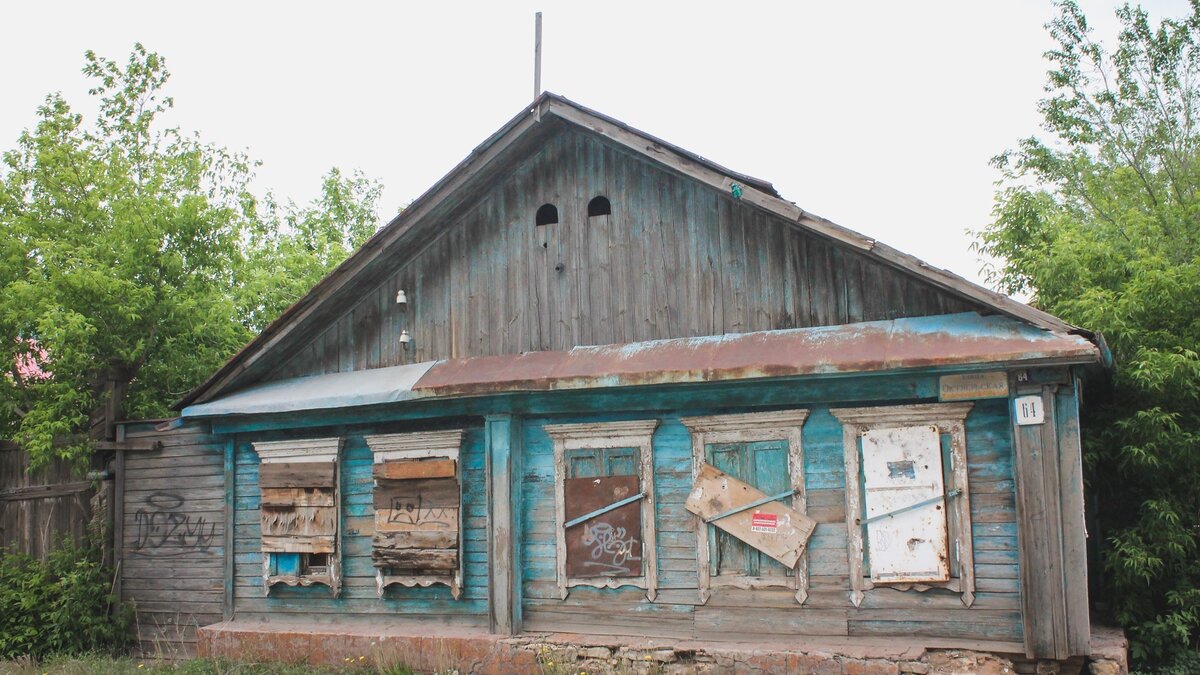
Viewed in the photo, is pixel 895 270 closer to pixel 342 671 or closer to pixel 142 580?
pixel 342 671

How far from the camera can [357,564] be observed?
11.1m

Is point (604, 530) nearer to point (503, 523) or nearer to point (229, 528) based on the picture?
point (503, 523)

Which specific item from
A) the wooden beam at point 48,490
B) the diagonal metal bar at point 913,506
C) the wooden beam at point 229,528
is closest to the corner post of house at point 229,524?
the wooden beam at point 229,528

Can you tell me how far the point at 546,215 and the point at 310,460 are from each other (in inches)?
146

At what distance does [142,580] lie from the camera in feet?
39.8

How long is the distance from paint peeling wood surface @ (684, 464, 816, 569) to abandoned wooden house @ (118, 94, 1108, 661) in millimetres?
27

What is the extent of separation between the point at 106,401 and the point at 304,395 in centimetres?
313

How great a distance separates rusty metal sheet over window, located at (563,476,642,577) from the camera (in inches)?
386

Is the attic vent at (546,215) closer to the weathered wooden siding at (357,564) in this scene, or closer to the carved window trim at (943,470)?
the weathered wooden siding at (357,564)

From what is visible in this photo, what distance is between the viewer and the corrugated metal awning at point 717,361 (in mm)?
8203

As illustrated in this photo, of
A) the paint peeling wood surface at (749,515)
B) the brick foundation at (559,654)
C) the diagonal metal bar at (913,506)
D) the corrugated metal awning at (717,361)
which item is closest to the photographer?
the corrugated metal awning at (717,361)

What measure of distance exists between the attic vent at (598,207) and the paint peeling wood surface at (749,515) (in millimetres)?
2848

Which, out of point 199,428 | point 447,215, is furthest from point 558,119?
point 199,428

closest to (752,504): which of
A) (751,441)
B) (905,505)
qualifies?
(751,441)
